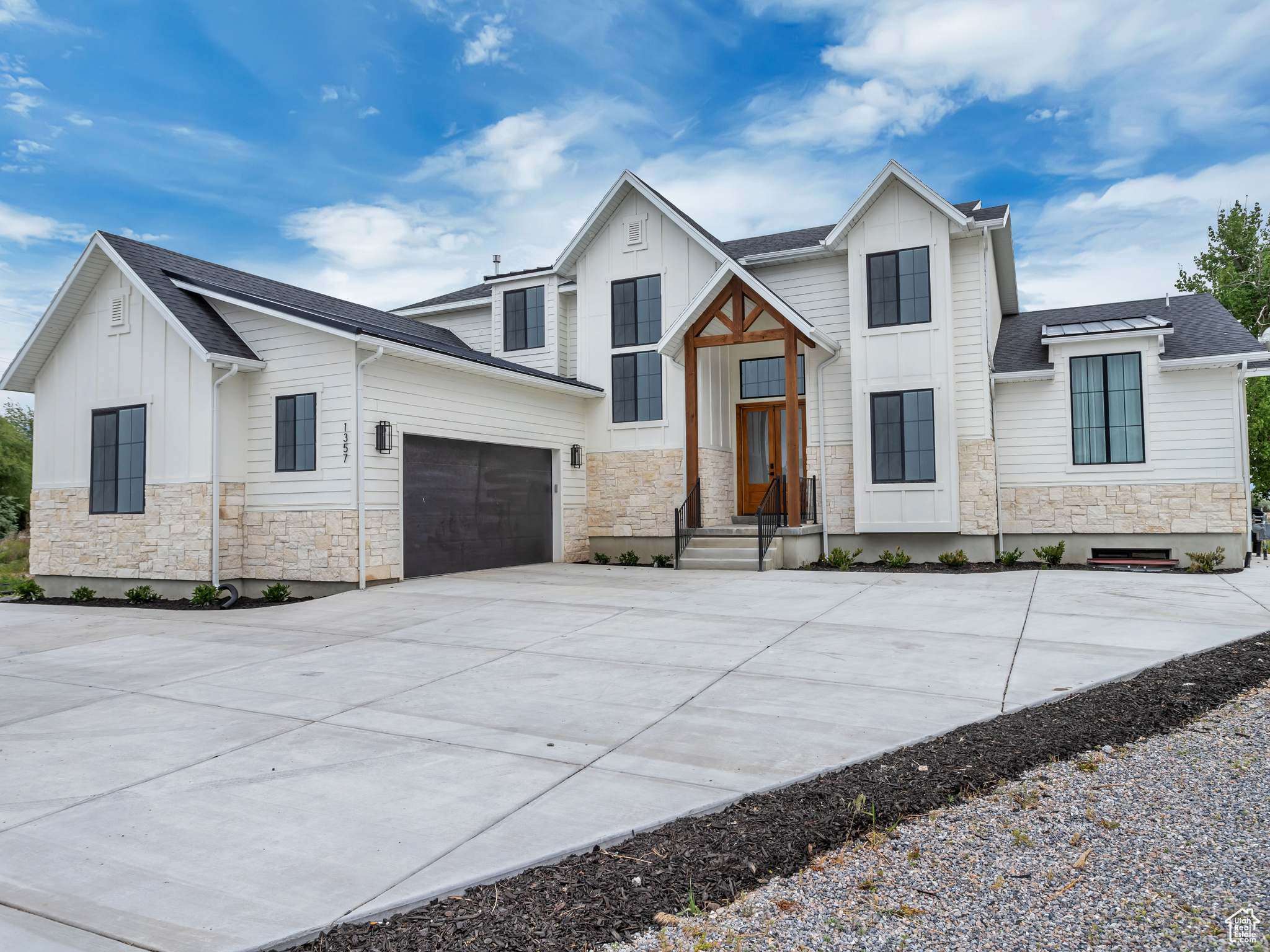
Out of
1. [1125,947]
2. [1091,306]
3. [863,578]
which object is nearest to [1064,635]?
[863,578]

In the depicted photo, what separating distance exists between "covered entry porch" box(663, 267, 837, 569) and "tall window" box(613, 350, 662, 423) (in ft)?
2.67

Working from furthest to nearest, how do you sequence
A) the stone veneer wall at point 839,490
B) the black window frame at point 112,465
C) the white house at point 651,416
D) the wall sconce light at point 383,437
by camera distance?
the stone veneer wall at point 839,490, the black window frame at point 112,465, the white house at point 651,416, the wall sconce light at point 383,437

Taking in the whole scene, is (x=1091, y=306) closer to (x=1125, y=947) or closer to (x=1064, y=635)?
(x=1064, y=635)

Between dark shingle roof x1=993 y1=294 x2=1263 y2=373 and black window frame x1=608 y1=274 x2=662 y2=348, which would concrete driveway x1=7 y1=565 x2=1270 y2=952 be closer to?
dark shingle roof x1=993 y1=294 x2=1263 y2=373

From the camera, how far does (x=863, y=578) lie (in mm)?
11906

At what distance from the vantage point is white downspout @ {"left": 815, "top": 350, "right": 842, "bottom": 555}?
14.7 metres

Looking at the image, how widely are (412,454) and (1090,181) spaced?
23.2m

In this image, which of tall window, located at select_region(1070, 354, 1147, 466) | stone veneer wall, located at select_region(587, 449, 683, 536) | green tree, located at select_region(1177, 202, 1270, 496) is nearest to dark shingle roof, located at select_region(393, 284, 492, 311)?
stone veneer wall, located at select_region(587, 449, 683, 536)

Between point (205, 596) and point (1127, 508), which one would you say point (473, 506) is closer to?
point (205, 596)

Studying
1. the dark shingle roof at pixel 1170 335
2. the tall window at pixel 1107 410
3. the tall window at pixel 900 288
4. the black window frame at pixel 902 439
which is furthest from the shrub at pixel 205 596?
the tall window at pixel 1107 410

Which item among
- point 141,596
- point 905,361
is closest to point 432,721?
point 141,596

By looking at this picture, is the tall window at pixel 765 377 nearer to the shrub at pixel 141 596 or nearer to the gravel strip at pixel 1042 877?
the shrub at pixel 141 596

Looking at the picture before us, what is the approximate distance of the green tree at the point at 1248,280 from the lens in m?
24.5

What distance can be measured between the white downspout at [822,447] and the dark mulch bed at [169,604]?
8.87 meters
